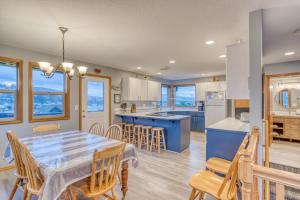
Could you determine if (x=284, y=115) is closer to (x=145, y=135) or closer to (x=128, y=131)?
(x=145, y=135)

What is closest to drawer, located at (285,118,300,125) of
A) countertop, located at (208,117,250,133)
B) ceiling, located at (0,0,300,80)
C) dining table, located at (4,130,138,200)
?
countertop, located at (208,117,250,133)

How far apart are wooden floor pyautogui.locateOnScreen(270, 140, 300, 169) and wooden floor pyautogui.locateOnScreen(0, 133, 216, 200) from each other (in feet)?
5.35

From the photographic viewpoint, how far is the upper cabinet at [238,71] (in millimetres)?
2199

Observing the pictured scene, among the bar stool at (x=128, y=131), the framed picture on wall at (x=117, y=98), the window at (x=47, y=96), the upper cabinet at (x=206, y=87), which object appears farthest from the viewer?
the upper cabinet at (x=206, y=87)

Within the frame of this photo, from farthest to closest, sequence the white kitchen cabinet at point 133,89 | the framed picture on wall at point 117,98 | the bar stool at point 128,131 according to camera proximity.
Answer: the white kitchen cabinet at point 133,89 → the framed picture on wall at point 117,98 → the bar stool at point 128,131

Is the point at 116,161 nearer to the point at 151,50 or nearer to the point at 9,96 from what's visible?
the point at 151,50

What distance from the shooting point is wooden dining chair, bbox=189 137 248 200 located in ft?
4.57

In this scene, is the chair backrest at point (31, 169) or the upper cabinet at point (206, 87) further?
the upper cabinet at point (206, 87)

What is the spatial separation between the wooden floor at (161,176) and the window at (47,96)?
1.30 m

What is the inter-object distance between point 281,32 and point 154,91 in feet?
14.8

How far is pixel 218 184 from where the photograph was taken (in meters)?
1.67

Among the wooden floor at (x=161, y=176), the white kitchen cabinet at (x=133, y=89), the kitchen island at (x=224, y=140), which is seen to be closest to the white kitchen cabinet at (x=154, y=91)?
the white kitchen cabinet at (x=133, y=89)

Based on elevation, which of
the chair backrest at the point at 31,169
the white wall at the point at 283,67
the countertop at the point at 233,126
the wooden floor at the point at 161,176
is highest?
the white wall at the point at 283,67

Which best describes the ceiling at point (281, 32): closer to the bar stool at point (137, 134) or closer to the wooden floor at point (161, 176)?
the wooden floor at point (161, 176)
